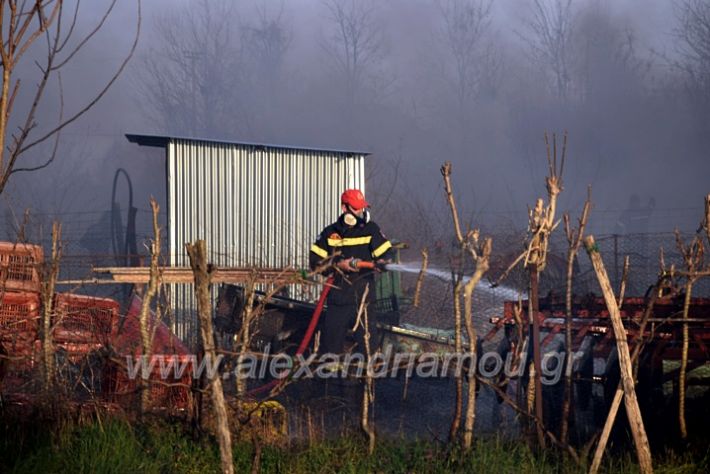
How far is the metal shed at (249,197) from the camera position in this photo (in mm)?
11719

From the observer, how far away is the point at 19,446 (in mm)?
4992

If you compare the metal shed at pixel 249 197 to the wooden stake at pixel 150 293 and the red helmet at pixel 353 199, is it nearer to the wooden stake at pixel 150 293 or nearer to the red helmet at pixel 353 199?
the red helmet at pixel 353 199

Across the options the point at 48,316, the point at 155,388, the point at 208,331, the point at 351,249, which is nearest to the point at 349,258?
the point at 351,249

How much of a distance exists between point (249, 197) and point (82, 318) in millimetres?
5787

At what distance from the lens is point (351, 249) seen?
8.23 m

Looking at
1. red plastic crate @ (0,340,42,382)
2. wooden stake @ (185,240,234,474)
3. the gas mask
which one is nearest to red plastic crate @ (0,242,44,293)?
red plastic crate @ (0,340,42,382)

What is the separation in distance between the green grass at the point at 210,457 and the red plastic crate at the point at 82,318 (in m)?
0.86

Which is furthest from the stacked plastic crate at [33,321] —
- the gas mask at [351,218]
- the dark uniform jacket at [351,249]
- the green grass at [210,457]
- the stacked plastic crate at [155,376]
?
the gas mask at [351,218]

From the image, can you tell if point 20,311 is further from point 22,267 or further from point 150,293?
point 150,293

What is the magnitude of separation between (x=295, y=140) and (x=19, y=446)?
37775 millimetres

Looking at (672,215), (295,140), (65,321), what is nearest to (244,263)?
(65,321)

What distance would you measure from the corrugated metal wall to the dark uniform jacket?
3.35 meters

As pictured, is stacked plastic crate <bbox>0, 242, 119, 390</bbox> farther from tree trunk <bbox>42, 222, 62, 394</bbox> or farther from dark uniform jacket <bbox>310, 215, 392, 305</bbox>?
A: dark uniform jacket <bbox>310, 215, 392, 305</bbox>

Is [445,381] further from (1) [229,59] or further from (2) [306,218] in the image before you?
(1) [229,59]
